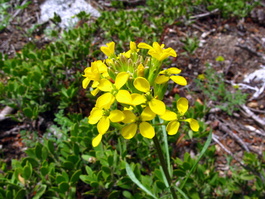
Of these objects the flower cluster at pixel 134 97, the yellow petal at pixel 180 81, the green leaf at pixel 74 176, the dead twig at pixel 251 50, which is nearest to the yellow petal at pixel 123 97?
the flower cluster at pixel 134 97

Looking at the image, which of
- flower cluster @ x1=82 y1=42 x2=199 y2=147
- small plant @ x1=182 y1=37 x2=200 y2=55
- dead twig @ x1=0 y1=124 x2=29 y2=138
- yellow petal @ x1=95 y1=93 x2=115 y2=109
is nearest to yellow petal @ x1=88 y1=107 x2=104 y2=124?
flower cluster @ x1=82 y1=42 x2=199 y2=147

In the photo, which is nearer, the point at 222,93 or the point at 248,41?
the point at 222,93

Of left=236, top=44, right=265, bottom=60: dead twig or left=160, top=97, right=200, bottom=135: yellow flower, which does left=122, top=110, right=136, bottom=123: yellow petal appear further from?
left=236, top=44, right=265, bottom=60: dead twig

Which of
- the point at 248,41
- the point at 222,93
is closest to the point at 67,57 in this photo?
the point at 222,93

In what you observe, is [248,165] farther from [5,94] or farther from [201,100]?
[5,94]

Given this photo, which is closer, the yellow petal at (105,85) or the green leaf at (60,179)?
the yellow petal at (105,85)

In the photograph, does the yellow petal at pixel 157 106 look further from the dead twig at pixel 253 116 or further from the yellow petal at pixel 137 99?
the dead twig at pixel 253 116

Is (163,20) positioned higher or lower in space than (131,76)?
lower
